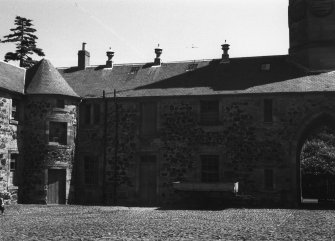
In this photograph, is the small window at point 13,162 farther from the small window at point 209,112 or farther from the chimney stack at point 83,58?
the small window at point 209,112

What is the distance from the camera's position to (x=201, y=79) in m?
29.0

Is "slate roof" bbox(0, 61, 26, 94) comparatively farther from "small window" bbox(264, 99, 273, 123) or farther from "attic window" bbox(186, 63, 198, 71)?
"small window" bbox(264, 99, 273, 123)

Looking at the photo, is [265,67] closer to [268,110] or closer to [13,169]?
[268,110]

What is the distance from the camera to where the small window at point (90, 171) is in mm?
28375

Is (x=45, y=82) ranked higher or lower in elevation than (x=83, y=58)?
lower

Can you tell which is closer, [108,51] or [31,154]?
[31,154]

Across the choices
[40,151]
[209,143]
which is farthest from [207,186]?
[40,151]

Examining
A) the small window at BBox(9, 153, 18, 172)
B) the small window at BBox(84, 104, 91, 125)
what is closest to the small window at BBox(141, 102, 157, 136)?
the small window at BBox(84, 104, 91, 125)

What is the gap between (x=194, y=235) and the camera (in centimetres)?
1319

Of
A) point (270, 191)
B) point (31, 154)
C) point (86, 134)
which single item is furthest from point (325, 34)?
point (31, 154)

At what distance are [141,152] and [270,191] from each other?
8.04 m

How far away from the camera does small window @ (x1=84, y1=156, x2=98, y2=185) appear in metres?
28.4

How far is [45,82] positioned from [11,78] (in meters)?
2.04

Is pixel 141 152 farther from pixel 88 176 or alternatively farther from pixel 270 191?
pixel 270 191
